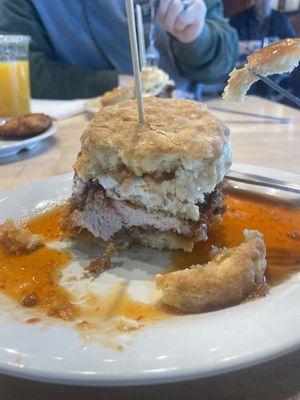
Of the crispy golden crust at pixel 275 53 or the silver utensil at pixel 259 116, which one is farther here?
the silver utensil at pixel 259 116

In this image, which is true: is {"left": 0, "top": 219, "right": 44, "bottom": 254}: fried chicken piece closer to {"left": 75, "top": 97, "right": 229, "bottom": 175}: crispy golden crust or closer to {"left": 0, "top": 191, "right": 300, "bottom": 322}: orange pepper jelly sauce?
{"left": 0, "top": 191, "right": 300, "bottom": 322}: orange pepper jelly sauce

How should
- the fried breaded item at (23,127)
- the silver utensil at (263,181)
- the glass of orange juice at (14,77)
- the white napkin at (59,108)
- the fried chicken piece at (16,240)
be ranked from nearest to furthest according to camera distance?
the fried chicken piece at (16,240) < the silver utensil at (263,181) < the fried breaded item at (23,127) < the glass of orange juice at (14,77) < the white napkin at (59,108)

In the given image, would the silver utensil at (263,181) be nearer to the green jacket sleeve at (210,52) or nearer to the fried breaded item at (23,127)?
the fried breaded item at (23,127)

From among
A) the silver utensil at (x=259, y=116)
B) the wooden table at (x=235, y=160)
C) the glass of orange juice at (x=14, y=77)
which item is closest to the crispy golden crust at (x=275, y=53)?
the wooden table at (x=235, y=160)

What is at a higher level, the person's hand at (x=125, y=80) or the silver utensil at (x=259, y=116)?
the person's hand at (x=125, y=80)

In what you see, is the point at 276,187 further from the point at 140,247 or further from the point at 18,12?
the point at 18,12

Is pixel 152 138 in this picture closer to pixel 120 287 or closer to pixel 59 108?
pixel 120 287

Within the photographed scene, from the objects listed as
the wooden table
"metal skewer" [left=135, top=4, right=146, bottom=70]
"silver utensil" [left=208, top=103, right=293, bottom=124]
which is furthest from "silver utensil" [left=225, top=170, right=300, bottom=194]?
"metal skewer" [left=135, top=4, right=146, bottom=70]
